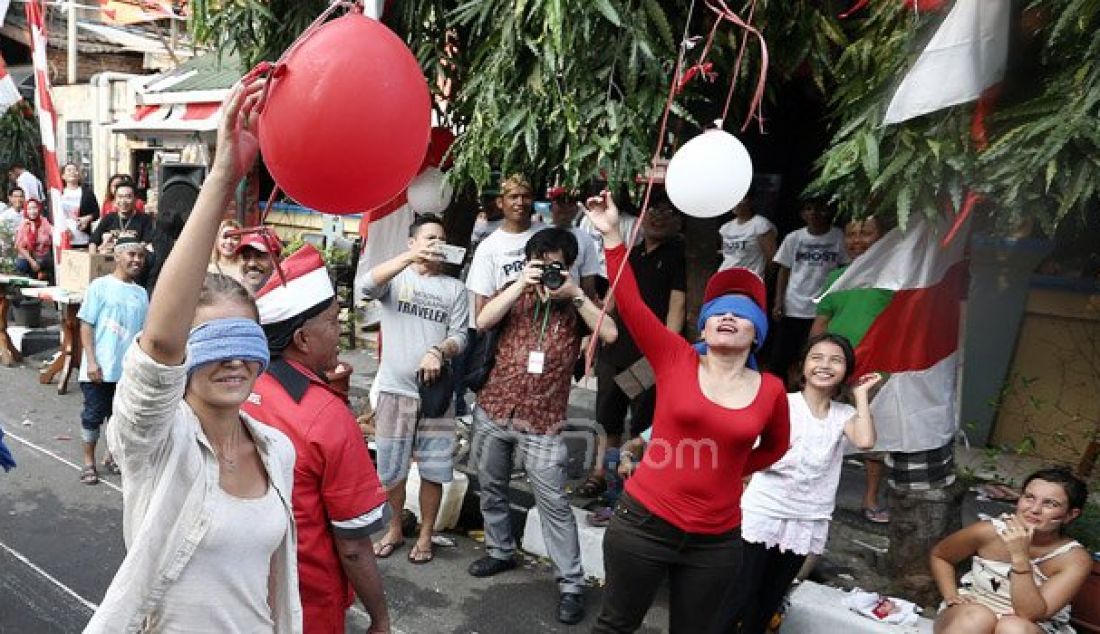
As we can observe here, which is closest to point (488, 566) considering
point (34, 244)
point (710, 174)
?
point (710, 174)

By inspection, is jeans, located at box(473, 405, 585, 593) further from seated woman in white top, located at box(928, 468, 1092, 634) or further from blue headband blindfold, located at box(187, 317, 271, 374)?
blue headband blindfold, located at box(187, 317, 271, 374)

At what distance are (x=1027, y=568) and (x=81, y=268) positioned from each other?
23.7 feet

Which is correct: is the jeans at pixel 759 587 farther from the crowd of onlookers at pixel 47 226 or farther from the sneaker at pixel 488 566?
the crowd of onlookers at pixel 47 226

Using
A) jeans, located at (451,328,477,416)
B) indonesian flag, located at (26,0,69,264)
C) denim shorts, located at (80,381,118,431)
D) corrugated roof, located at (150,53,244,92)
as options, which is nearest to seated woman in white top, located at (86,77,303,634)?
jeans, located at (451,328,477,416)

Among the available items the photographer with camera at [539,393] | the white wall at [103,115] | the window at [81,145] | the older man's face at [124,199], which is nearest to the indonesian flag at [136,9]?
the white wall at [103,115]

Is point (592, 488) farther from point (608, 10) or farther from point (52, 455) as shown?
point (52, 455)

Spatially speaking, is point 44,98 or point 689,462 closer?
point 689,462

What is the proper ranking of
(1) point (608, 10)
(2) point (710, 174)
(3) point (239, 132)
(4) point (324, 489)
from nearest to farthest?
(3) point (239, 132) < (4) point (324, 489) < (2) point (710, 174) < (1) point (608, 10)

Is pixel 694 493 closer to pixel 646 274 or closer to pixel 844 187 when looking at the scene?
pixel 844 187

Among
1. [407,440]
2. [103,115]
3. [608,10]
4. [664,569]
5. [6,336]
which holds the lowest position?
[6,336]

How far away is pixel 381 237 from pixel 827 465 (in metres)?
3.05

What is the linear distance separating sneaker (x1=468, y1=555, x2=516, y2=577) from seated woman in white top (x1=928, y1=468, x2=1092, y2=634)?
2069 mm

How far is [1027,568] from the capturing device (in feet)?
10.3

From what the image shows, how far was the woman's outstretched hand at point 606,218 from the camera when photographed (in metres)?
2.97
